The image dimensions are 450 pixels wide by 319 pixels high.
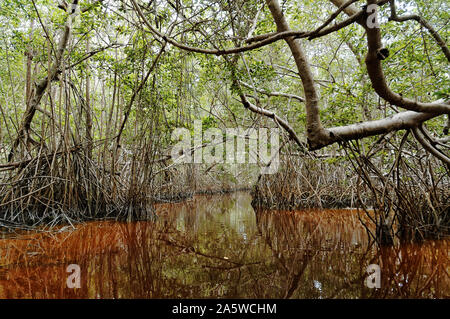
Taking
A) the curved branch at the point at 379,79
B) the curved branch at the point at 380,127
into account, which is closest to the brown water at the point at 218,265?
the curved branch at the point at 380,127

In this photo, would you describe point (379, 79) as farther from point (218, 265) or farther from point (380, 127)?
point (218, 265)

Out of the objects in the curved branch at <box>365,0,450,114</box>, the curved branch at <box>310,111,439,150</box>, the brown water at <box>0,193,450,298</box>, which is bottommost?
the brown water at <box>0,193,450,298</box>

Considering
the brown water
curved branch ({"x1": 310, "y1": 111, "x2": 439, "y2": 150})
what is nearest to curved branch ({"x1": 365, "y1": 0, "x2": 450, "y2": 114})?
curved branch ({"x1": 310, "y1": 111, "x2": 439, "y2": 150})

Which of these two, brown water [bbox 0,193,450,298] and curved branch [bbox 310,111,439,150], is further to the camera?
curved branch [bbox 310,111,439,150]

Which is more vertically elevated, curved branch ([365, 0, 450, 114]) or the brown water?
curved branch ([365, 0, 450, 114])

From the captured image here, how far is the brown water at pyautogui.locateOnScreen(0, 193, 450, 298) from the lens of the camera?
1.19 metres

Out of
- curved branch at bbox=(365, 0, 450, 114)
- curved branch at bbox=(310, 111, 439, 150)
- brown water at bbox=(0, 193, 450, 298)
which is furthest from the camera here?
curved branch at bbox=(310, 111, 439, 150)

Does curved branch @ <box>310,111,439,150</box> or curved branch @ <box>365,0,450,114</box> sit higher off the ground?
curved branch @ <box>365,0,450,114</box>

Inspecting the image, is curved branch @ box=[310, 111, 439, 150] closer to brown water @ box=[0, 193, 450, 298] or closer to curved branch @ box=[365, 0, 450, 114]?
curved branch @ box=[365, 0, 450, 114]

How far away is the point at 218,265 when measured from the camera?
1582 millimetres

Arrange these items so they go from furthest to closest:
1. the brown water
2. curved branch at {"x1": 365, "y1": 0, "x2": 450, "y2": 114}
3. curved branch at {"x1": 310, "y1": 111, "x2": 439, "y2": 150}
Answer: curved branch at {"x1": 310, "y1": 111, "x2": 439, "y2": 150}
curved branch at {"x1": 365, "y1": 0, "x2": 450, "y2": 114}
the brown water
